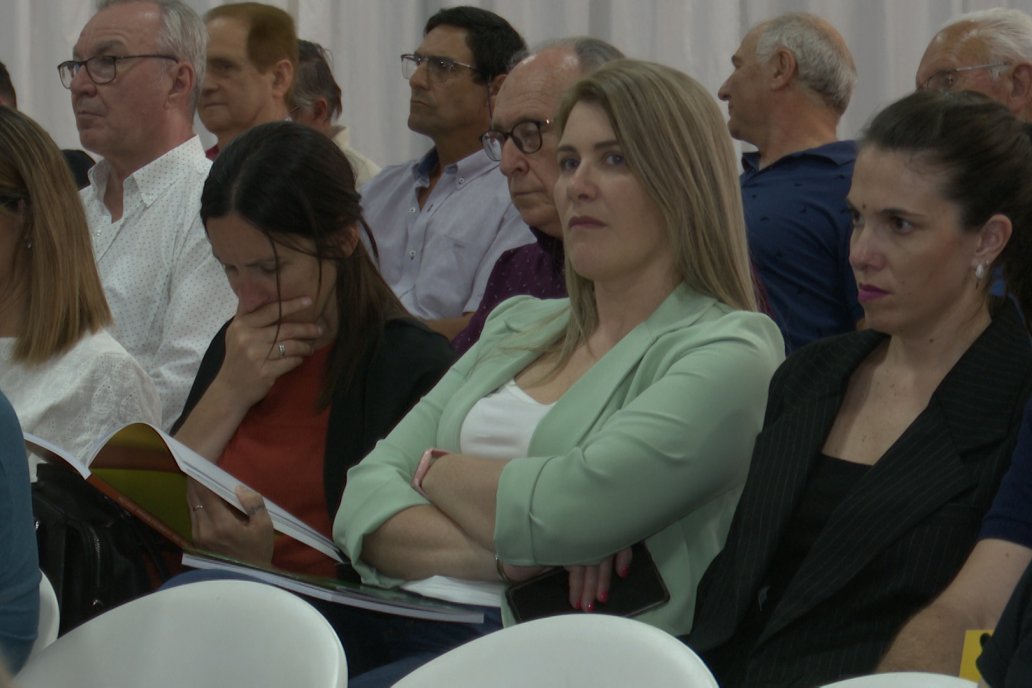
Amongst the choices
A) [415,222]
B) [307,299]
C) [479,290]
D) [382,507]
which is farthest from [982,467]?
[415,222]

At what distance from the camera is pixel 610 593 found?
2.14 meters

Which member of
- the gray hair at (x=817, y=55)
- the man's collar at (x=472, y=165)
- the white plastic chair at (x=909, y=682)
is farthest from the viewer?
the gray hair at (x=817, y=55)

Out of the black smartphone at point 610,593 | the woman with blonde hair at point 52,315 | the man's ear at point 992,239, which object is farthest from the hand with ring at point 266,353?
the man's ear at point 992,239

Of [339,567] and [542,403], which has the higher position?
[542,403]

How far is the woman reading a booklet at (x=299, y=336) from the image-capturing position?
102 inches

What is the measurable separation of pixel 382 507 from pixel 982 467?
89 centimetres

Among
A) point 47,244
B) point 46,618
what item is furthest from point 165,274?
point 46,618

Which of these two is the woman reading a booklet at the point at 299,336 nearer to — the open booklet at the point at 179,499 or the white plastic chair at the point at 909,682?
the open booklet at the point at 179,499

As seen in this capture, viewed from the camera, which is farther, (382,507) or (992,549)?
(382,507)

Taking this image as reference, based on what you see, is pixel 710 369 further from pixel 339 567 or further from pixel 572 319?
pixel 339 567

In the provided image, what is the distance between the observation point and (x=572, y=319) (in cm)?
249

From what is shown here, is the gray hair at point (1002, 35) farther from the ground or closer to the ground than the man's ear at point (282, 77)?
farther from the ground

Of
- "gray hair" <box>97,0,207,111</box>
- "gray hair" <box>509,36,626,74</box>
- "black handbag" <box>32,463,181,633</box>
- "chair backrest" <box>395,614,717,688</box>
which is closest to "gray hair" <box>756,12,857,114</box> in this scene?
"gray hair" <box>509,36,626,74</box>

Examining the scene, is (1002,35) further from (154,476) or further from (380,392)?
(154,476)
